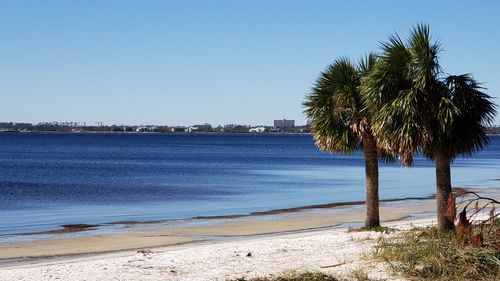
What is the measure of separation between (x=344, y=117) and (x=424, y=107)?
265cm

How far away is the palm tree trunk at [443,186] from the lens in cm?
1745

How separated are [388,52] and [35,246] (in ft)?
32.4

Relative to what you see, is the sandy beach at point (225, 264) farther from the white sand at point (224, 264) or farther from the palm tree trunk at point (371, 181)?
the palm tree trunk at point (371, 181)

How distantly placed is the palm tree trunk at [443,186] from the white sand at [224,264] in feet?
5.51

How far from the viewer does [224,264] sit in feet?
46.4

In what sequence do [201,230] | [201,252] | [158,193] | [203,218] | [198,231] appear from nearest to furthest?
[201,252] → [198,231] → [201,230] → [203,218] → [158,193]

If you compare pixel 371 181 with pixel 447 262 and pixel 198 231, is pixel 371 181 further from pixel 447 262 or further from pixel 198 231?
pixel 447 262

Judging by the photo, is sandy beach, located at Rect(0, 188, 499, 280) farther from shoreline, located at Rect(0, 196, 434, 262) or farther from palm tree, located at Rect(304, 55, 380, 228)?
palm tree, located at Rect(304, 55, 380, 228)

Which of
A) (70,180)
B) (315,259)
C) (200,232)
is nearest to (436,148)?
(315,259)

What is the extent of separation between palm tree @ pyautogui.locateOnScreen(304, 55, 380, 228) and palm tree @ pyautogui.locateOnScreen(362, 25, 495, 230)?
1.44 metres

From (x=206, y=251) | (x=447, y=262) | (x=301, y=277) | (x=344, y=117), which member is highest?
(x=344, y=117)

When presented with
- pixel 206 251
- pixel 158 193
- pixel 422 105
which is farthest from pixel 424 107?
pixel 158 193

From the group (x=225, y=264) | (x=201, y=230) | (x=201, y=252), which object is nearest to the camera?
(x=225, y=264)

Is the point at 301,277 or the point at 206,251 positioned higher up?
the point at 301,277
